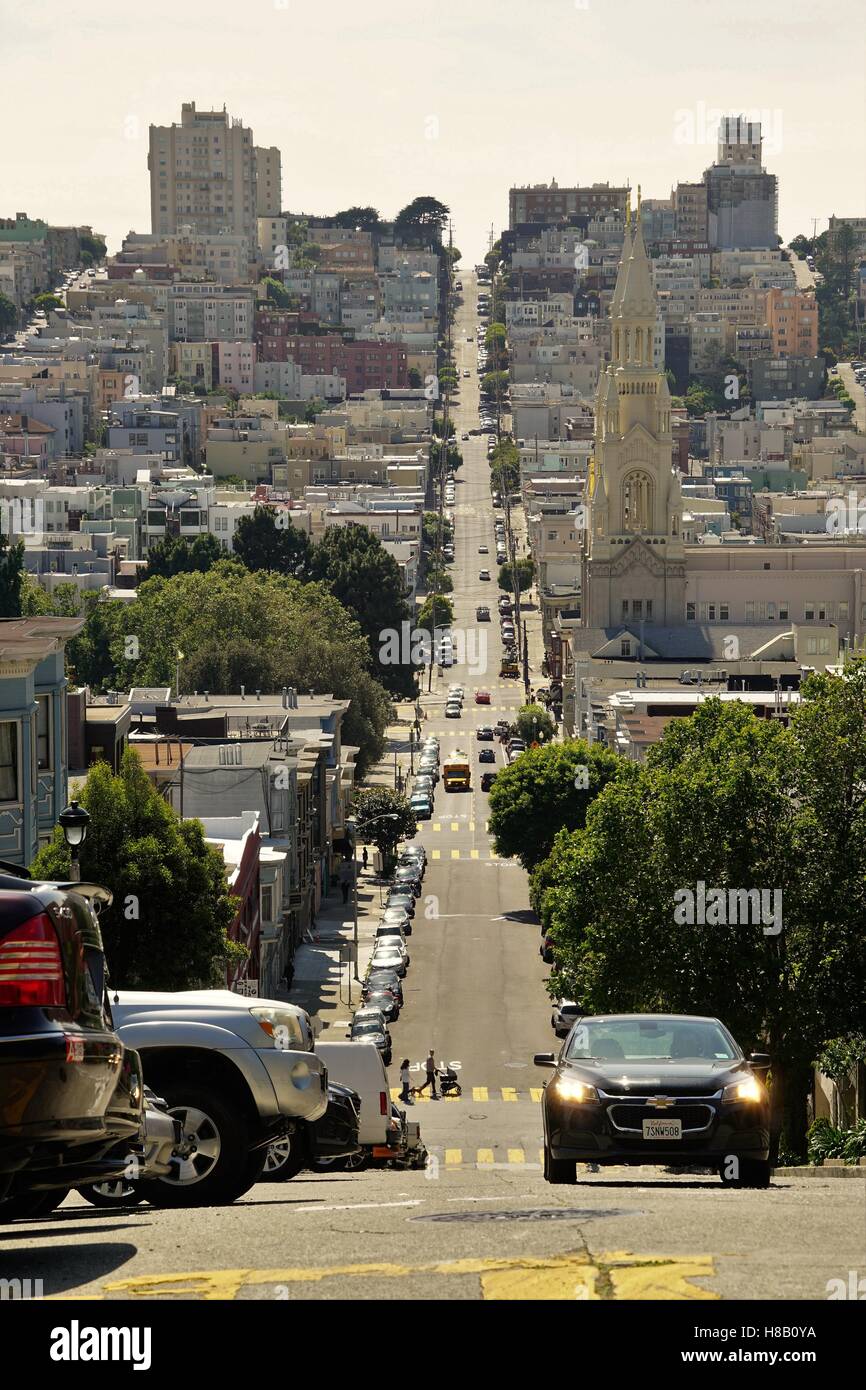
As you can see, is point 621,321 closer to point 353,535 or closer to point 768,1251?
point 353,535

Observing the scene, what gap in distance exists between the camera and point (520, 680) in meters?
197

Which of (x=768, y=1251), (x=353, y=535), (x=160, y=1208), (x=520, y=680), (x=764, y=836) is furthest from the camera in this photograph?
(x=520, y=680)

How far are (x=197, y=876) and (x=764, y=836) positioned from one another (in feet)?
31.1

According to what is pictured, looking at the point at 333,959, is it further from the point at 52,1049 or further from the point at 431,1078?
the point at 52,1049

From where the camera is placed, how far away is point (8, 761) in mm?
39281

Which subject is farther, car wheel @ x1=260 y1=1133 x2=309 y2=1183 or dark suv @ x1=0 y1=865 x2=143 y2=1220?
car wheel @ x1=260 y1=1133 x2=309 y2=1183

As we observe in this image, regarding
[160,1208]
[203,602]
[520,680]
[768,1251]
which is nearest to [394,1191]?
[160,1208]

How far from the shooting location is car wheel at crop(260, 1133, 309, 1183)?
2078cm

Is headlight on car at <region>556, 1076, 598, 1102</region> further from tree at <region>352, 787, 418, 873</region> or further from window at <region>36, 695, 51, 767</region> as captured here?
tree at <region>352, 787, 418, 873</region>

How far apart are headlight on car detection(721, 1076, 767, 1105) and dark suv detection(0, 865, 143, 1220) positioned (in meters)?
7.12

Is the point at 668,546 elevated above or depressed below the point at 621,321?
below

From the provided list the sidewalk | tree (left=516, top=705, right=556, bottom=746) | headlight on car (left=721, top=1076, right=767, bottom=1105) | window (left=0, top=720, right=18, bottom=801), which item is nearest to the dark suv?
headlight on car (left=721, top=1076, right=767, bottom=1105)

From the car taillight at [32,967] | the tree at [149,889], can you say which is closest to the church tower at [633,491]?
the tree at [149,889]

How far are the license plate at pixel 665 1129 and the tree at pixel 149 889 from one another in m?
26.0
